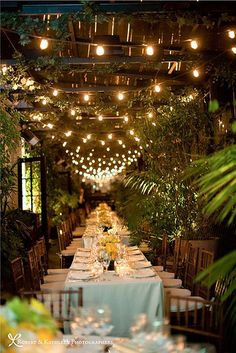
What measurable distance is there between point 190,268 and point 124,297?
4.91ft

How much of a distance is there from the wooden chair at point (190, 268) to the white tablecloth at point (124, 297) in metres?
0.95

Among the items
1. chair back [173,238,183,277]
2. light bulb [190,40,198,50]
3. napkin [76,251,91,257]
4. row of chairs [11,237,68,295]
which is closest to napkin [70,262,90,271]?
row of chairs [11,237,68,295]

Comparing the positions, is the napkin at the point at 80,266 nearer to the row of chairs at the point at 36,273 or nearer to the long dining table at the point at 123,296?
the row of chairs at the point at 36,273

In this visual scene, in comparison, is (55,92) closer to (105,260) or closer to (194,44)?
(194,44)

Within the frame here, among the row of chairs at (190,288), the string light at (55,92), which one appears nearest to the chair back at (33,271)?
the row of chairs at (190,288)

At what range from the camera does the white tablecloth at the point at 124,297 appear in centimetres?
475

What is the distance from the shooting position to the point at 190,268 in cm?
612

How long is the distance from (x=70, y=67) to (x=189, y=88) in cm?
211

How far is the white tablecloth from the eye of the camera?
4754 millimetres

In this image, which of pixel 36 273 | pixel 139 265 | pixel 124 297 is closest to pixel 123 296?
pixel 124 297

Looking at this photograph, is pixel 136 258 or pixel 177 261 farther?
pixel 177 261

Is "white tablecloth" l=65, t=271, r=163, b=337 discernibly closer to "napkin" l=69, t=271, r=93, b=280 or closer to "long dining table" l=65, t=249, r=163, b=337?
"long dining table" l=65, t=249, r=163, b=337

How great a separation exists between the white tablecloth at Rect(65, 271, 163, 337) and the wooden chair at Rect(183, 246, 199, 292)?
0.95 m

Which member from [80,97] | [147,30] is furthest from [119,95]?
[147,30]
